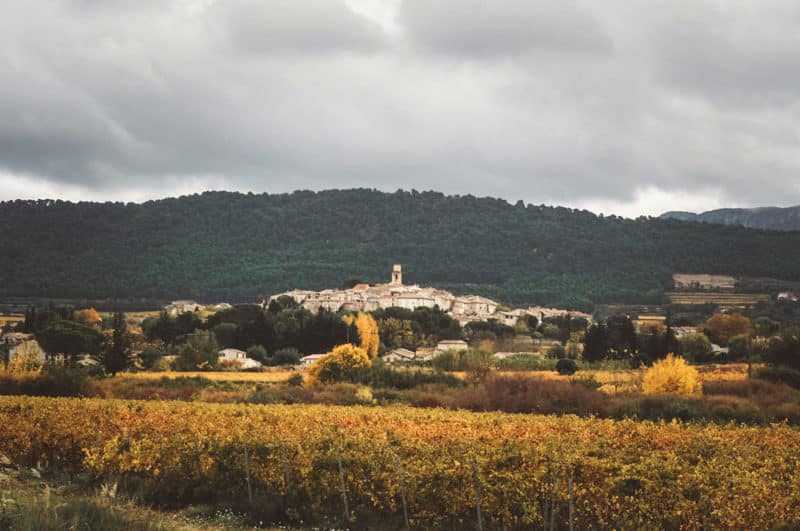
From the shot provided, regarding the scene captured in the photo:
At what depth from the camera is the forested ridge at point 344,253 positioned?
415 feet

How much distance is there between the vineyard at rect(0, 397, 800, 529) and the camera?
11159mm

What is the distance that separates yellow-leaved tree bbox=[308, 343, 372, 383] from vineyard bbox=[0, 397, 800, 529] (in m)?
22.6

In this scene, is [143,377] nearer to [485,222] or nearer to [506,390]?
[506,390]

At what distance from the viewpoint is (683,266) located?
138 m

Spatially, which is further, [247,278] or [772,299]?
[247,278]

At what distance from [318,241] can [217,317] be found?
113304 millimetres

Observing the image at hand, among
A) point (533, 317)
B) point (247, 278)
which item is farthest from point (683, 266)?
point (247, 278)

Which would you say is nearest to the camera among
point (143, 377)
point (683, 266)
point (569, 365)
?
point (143, 377)

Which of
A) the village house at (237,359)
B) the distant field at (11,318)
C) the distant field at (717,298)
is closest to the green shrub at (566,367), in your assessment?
the village house at (237,359)

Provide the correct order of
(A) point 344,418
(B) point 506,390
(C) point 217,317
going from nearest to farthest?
(A) point 344,418
(B) point 506,390
(C) point 217,317

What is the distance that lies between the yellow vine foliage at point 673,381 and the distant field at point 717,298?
69.3 m

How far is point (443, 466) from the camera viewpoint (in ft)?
40.9

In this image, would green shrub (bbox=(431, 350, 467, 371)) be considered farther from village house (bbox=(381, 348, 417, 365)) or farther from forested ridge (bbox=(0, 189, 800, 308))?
forested ridge (bbox=(0, 189, 800, 308))

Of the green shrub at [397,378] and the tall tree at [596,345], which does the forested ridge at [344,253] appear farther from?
the green shrub at [397,378]
